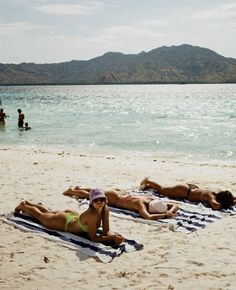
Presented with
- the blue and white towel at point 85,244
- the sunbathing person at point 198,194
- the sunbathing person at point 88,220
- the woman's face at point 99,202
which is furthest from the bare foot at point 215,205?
the woman's face at point 99,202

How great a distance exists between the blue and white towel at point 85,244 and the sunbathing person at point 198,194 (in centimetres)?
282

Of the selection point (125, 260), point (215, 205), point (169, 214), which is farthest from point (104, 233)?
point (215, 205)

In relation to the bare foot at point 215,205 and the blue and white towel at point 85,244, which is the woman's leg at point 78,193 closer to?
the blue and white towel at point 85,244

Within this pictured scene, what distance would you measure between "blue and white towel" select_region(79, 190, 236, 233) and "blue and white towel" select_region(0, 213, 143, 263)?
3.70ft

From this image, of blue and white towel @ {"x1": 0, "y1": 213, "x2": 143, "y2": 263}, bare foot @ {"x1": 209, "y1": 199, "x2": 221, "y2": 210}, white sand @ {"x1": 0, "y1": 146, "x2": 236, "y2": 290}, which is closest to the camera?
white sand @ {"x1": 0, "y1": 146, "x2": 236, "y2": 290}

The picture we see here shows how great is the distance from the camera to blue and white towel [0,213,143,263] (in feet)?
19.6

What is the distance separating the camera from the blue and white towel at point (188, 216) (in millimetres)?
7246

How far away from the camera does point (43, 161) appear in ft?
48.3

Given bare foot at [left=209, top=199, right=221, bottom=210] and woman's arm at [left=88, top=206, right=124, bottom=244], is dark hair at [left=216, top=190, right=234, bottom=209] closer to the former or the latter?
bare foot at [left=209, top=199, right=221, bottom=210]

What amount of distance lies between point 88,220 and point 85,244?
0.38 metres

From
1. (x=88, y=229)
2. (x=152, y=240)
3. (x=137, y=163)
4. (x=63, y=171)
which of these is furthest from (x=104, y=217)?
(x=137, y=163)

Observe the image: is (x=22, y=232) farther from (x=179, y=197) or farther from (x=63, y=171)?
(x=63, y=171)

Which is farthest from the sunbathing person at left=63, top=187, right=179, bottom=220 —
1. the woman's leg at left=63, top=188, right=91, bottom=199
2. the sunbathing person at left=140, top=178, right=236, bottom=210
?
the sunbathing person at left=140, top=178, right=236, bottom=210

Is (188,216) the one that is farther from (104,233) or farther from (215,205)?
(104,233)
